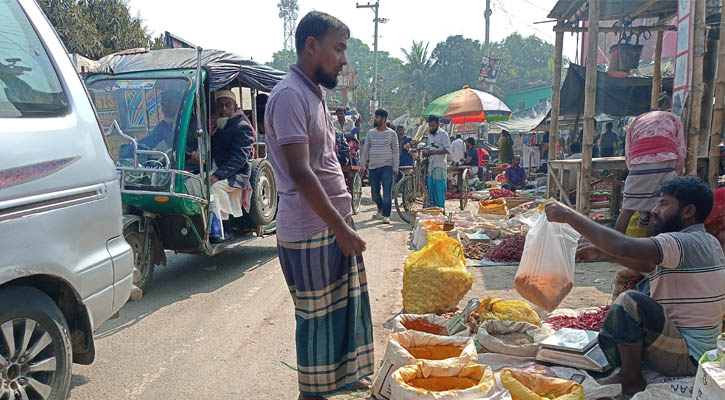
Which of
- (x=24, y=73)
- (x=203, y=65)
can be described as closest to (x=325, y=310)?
(x=24, y=73)

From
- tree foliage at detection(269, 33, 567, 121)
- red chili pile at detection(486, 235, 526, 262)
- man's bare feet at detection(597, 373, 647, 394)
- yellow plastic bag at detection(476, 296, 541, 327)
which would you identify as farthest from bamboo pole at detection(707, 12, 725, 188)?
tree foliage at detection(269, 33, 567, 121)

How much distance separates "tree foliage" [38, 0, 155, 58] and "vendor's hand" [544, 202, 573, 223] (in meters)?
16.1

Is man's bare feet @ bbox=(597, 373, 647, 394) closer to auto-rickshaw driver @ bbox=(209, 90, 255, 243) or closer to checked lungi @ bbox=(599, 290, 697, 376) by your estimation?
checked lungi @ bbox=(599, 290, 697, 376)

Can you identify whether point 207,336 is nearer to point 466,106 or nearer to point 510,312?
point 510,312

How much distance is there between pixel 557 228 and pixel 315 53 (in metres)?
2.07

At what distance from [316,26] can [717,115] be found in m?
4.74

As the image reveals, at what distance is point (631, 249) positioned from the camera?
99.3 inches

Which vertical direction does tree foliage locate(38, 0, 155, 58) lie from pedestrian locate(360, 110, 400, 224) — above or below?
above

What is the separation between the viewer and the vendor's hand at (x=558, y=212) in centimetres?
265

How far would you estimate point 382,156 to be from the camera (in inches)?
377

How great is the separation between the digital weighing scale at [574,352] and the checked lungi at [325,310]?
50.2 inches

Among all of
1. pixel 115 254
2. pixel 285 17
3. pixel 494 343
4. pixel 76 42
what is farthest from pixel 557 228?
pixel 285 17

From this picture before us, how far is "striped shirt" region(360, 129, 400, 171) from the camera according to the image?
9.50m

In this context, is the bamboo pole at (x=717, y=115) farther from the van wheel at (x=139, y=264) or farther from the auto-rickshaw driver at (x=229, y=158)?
the van wheel at (x=139, y=264)
